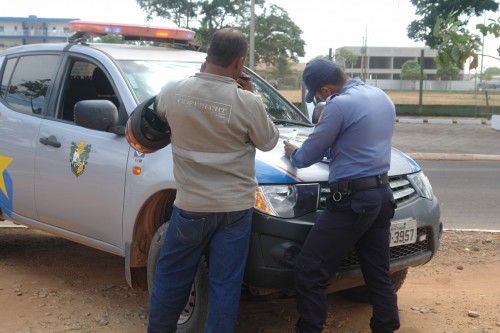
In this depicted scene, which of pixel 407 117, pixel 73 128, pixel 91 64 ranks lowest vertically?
pixel 407 117

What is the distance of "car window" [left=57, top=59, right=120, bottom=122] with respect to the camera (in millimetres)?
4941

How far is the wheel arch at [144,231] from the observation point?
4.07m

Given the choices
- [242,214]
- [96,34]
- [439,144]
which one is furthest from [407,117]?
[242,214]

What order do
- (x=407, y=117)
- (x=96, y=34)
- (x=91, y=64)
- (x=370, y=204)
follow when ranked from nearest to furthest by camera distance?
1. (x=370, y=204)
2. (x=91, y=64)
3. (x=96, y=34)
4. (x=407, y=117)

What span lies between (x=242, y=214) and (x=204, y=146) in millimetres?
403

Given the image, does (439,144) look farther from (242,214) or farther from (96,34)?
(242,214)

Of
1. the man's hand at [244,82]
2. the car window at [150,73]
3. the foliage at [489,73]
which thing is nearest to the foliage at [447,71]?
the foliage at [489,73]

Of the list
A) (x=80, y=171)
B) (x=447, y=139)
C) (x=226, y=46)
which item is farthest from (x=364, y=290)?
(x=447, y=139)

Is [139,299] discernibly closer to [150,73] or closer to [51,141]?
[51,141]

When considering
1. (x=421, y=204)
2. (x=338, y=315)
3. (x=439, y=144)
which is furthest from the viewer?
(x=439, y=144)

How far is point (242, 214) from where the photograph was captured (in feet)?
10.8

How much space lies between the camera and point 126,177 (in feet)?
13.6

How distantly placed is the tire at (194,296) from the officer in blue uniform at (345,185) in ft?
1.66

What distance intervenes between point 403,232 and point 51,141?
255cm
